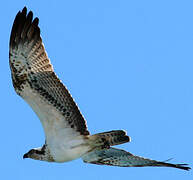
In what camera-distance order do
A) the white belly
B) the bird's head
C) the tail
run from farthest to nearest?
the bird's head, the white belly, the tail

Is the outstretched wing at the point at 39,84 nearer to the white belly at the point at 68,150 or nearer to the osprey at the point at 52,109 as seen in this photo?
the osprey at the point at 52,109

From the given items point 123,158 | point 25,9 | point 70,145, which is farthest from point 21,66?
point 123,158

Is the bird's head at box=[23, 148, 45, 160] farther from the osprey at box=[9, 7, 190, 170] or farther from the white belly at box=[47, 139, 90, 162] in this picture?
the white belly at box=[47, 139, 90, 162]

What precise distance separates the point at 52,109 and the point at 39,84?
52 centimetres

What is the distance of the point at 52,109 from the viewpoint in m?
9.86

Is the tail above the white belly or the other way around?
above

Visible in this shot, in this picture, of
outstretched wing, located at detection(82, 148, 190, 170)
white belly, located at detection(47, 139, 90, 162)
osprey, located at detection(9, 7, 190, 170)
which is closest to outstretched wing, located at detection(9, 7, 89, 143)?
osprey, located at detection(9, 7, 190, 170)

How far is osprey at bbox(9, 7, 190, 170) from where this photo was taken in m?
9.75

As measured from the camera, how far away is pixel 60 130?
10102 mm

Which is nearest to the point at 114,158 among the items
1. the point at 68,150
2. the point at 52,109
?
the point at 68,150

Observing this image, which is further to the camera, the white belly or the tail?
the white belly

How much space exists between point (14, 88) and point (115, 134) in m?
2.03

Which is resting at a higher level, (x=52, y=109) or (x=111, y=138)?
(x=52, y=109)

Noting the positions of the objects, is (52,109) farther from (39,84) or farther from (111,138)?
(111,138)
